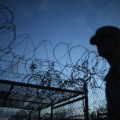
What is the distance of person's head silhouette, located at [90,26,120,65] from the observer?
236cm

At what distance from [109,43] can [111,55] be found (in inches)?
5.9

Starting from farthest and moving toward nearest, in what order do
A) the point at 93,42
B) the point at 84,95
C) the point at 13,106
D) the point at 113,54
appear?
1. the point at 13,106
2. the point at 84,95
3. the point at 93,42
4. the point at 113,54

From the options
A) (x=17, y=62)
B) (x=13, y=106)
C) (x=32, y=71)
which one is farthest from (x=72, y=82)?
(x=13, y=106)

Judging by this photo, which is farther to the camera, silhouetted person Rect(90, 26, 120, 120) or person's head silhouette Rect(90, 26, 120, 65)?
person's head silhouette Rect(90, 26, 120, 65)

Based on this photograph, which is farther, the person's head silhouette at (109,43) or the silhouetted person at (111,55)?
the person's head silhouette at (109,43)

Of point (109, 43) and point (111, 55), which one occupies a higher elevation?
point (109, 43)

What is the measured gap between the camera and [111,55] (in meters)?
2.37

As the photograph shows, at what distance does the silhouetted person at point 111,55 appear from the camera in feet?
7.29

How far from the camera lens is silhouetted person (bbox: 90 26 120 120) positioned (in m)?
2.22

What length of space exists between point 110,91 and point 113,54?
0.45 m

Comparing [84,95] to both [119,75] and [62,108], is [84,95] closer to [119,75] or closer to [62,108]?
[62,108]

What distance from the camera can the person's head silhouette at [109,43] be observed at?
2355 millimetres

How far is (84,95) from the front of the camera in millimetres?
5211

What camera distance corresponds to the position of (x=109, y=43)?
2.38 m
